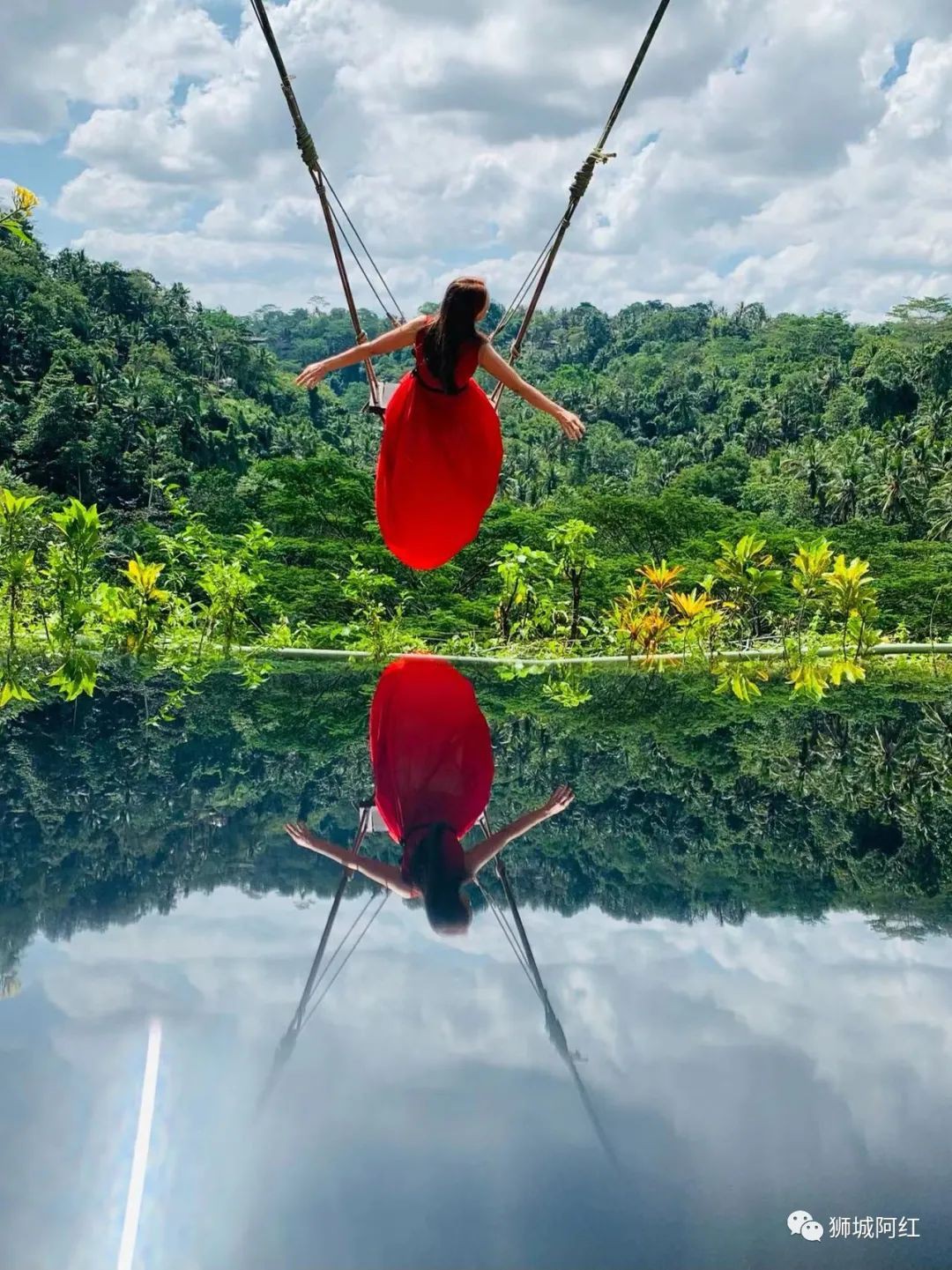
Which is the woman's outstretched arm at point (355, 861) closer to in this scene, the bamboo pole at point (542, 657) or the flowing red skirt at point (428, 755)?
the flowing red skirt at point (428, 755)

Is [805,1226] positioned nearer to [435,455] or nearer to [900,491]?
[435,455]

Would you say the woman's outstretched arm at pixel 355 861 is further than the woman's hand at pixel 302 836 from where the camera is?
No

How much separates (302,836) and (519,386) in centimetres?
118

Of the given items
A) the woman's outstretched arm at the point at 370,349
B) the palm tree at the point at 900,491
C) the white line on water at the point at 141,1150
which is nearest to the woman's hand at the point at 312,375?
the woman's outstretched arm at the point at 370,349

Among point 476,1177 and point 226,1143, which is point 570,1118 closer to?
point 476,1177

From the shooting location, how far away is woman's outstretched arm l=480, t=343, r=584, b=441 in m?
2.76

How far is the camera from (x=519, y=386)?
2.85m

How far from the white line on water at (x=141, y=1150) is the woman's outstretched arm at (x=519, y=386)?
1.75 m

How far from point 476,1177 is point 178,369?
1277 inches

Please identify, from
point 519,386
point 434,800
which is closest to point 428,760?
point 434,800

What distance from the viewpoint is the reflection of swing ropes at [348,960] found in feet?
4.02

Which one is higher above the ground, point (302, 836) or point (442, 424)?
point (442, 424)

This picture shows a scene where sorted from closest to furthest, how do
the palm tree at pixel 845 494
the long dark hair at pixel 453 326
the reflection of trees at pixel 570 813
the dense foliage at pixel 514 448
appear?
the reflection of trees at pixel 570 813, the long dark hair at pixel 453 326, the dense foliage at pixel 514 448, the palm tree at pixel 845 494

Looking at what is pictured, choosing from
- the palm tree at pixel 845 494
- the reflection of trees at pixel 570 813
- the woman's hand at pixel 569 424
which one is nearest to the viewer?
the reflection of trees at pixel 570 813
